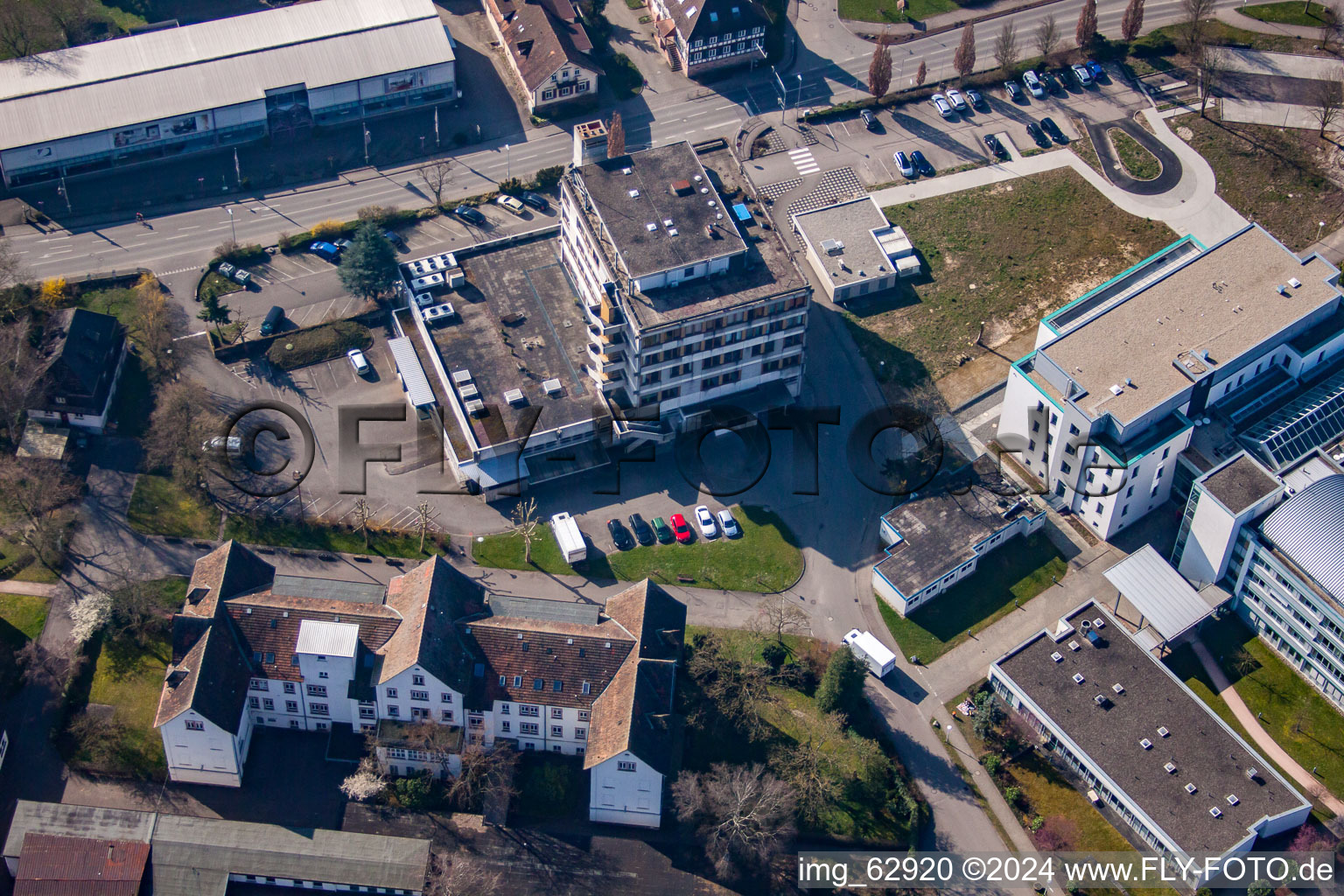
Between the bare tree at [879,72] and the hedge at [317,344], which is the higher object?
the bare tree at [879,72]

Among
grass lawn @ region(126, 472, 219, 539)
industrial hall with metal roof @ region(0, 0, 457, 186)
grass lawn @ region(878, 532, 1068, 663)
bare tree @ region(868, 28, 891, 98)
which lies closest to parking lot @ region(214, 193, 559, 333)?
industrial hall with metal roof @ region(0, 0, 457, 186)

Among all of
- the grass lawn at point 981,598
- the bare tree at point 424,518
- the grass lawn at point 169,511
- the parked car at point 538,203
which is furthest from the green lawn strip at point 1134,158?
the grass lawn at point 169,511

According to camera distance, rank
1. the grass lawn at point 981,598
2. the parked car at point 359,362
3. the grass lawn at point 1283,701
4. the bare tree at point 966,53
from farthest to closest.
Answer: the bare tree at point 966,53
the parked car at point 359,362
the grass lawn at point 981,598
the grass lawn at point 1283,701

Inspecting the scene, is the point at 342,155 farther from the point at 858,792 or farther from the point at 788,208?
the point at 858,792

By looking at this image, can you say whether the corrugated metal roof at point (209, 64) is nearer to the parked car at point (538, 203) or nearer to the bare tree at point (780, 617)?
the parked car at point (538, 203)

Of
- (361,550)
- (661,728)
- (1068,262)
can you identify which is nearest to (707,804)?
(661,728)

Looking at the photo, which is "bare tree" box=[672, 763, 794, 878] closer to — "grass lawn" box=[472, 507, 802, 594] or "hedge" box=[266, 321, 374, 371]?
"grass lawn" box=[472, 507, 802, 594]

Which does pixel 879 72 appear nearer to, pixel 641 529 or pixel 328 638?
pixel 641 529

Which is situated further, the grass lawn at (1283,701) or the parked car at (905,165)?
the parked car at (905,165)
